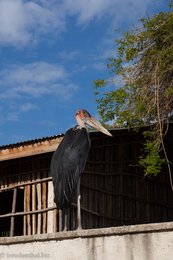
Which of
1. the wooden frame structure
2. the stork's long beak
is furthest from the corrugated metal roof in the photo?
the stork's long beak

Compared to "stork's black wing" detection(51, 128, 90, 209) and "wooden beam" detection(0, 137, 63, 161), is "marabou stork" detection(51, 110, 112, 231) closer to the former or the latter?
"stork's black wing" detection(51, 128, 90, 209)

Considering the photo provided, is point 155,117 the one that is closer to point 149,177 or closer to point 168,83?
point 168,83

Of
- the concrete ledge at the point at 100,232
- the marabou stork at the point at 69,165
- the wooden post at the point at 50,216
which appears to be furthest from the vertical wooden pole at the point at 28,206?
the concrete ledge at the point at 100,232

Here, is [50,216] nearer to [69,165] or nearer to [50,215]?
[50,215]

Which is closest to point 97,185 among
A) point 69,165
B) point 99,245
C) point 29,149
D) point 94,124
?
point 29,149

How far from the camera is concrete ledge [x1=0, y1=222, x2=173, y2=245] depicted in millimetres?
5792

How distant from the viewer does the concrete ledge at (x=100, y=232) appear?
5792mm

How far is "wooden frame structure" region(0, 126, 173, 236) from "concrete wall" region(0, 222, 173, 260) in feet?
16.2

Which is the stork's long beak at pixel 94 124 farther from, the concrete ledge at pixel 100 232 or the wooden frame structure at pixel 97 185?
the wooden frame structure at pixel 97 185

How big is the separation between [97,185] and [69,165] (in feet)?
18.9

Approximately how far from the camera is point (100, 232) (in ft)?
20.7

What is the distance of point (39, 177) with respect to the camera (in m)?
13.3

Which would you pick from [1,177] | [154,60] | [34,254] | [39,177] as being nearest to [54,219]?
[39,177]

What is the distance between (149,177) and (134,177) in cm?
51
